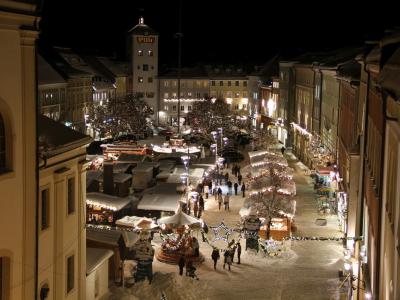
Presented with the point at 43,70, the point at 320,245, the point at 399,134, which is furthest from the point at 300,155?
the point at 399,134

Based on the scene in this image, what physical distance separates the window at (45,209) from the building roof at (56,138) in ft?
3.29

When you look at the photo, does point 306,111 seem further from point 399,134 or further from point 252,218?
point 399,134

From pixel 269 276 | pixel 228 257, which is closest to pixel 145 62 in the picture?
pixel 228 257

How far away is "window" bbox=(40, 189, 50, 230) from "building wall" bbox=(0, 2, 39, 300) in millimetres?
2326

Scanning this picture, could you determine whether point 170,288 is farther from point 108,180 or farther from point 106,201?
point 108,180

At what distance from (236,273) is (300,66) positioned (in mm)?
47056

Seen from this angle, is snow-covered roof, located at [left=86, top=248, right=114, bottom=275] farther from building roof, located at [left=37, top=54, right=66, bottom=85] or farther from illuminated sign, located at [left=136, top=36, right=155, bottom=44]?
illuminated sign, located at [left=136, top=36, right=155, bottom=44]

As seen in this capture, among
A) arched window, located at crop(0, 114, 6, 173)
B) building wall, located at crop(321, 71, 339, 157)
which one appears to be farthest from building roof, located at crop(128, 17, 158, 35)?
arched window, located at crop(0, 114, 6, 173)

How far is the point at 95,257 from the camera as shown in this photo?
23.7 m

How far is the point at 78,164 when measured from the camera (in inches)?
767

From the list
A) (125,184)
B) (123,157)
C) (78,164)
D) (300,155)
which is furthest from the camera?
(300,155)

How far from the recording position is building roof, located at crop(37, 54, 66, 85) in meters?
67.4

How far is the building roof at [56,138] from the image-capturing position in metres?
17.2

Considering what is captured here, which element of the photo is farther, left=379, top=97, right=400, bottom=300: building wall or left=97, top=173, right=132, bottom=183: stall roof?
left=97, top=173, right=132, bottom=183: stall roof
